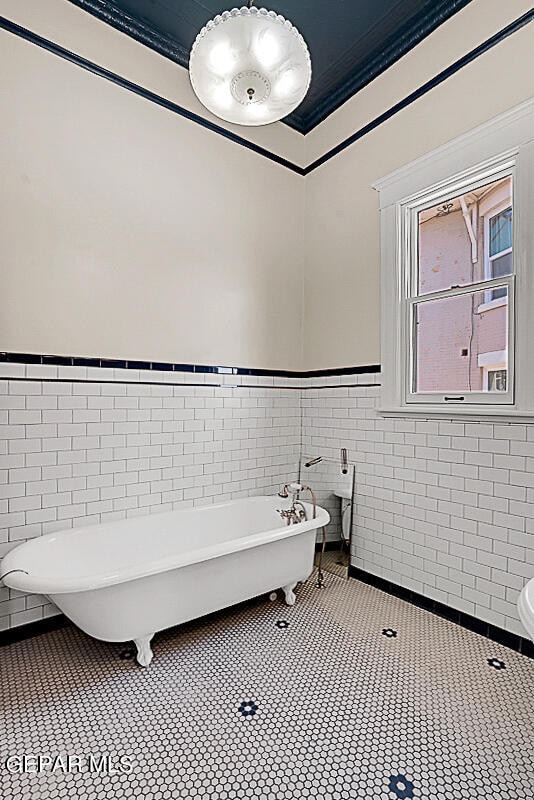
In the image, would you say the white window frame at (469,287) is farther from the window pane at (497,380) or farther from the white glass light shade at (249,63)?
the white glass light shade at (249,63)

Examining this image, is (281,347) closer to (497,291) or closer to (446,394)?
(446,394)

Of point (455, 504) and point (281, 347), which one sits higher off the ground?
point (281, 347)

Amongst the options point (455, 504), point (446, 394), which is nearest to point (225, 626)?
point (455, 504)

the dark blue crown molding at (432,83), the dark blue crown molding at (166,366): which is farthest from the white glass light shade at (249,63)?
the dark blue crown molding at (166,366)

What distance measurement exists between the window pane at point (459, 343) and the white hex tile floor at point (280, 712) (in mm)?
1348

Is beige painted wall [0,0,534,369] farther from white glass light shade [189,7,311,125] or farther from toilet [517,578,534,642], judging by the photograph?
toilet [517,578,534,642]

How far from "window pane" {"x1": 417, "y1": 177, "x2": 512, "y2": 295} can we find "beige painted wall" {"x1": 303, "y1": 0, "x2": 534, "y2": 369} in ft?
1.07

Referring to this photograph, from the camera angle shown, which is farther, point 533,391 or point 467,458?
point 467,458

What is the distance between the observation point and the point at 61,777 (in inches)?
55.6

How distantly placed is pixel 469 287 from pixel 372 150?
124cm

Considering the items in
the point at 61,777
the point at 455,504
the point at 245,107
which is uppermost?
the point at 245,107

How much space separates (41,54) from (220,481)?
263cm

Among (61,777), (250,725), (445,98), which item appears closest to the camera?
(61,777)

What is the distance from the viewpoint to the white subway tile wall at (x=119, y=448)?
2.18 metres
